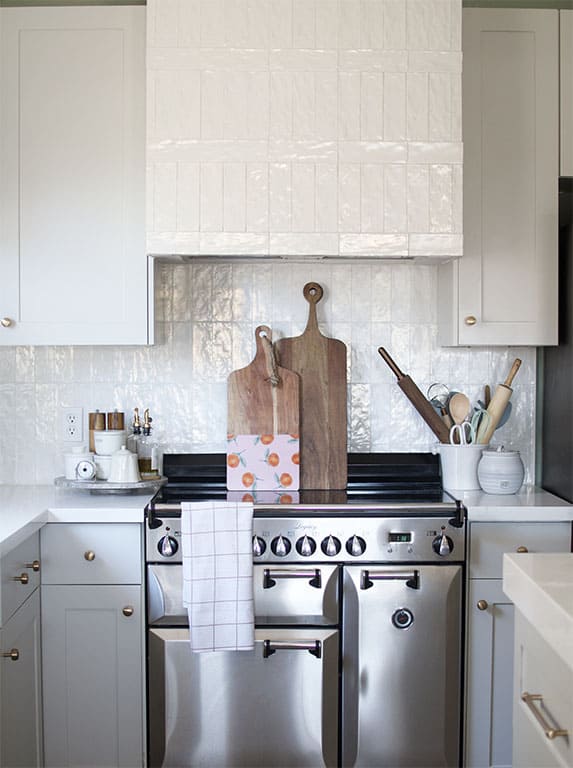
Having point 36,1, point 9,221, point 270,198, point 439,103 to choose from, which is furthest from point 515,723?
point 36,1

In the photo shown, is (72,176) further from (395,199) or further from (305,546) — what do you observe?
(305,546)

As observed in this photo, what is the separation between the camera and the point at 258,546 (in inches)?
93.2

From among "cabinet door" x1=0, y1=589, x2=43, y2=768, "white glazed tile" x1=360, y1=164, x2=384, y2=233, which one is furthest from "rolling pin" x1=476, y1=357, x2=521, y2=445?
"cabinet door" x1=0, y1=589, x2=43, y2=768

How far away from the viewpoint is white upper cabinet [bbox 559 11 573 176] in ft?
8.46

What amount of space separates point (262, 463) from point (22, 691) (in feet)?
3.29

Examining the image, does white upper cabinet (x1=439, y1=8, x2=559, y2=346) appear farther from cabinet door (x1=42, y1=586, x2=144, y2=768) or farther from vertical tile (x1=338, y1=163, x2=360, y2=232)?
cabinet door (x1=42, y1=586, x2=144, y2=768)

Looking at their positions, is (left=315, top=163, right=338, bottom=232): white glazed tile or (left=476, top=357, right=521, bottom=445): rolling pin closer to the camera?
(left=315, top=163, right=338, bottom=232): white glazed tile

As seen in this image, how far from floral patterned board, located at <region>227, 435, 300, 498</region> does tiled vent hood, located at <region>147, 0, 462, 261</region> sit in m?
0.66

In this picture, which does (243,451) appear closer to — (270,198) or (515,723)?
(270,198)

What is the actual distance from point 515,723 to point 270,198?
63.4 inches

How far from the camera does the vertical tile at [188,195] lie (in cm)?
243

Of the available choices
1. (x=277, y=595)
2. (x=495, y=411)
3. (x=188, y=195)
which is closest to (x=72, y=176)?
(x=188, y=195)

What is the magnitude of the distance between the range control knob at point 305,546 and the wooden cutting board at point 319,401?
1.28ft

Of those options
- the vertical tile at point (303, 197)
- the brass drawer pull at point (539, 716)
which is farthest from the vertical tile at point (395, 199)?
the brass drawer pull at point (539, 716)
